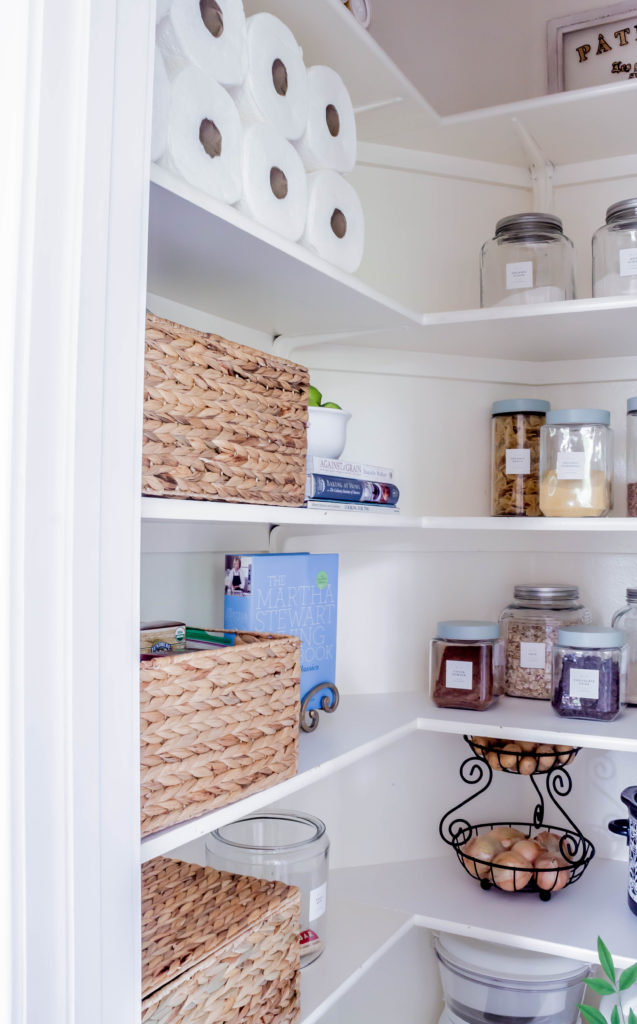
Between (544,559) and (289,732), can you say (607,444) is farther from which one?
(289,732)

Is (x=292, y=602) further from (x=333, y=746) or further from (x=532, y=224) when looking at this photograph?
(x=532, y=224)

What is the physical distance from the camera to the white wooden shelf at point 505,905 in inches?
56.5

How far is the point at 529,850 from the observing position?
5.24 ft

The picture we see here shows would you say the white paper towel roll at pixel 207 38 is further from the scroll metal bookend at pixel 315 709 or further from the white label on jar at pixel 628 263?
the scroll metal bookend at pixel 315 709

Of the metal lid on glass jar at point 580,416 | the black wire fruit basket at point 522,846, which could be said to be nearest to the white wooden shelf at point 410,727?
the black wire fruit basket at point 522,846

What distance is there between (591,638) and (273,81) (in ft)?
3.32

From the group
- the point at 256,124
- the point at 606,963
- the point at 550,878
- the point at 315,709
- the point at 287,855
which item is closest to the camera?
the point at 256,124

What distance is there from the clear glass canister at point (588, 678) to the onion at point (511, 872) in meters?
0.30

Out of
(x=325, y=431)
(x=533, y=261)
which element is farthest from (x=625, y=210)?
(x=325, y=431)

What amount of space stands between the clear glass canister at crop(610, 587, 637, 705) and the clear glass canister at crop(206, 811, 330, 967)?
0.66 metres

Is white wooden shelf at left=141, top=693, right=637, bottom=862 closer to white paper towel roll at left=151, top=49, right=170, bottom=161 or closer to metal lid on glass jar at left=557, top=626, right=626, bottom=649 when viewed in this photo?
metal lid on glass jar at left=557, top=626, right=626, bottom=649

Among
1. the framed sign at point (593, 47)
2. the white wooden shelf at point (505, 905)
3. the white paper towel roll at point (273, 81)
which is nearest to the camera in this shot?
the white paper towel roll at point (273, 81)

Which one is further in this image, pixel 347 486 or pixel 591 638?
pixel 591 638

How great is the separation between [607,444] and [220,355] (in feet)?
2.82
